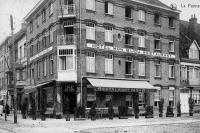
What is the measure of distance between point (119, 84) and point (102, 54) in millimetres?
3182

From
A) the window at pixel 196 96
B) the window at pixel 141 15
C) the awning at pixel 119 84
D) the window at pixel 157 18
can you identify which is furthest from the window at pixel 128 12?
the window at pixel 196 96

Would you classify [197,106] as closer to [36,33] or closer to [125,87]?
[125,87]

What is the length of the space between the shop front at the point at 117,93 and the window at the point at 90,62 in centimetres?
105

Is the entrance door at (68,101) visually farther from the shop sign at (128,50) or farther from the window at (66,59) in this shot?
the shop sign at (128,50)

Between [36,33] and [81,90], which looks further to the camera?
[36,33]

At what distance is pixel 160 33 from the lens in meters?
36.6

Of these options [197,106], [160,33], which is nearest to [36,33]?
[160,33]


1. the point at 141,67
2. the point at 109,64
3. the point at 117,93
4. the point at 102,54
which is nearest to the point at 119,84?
the point at 117,93

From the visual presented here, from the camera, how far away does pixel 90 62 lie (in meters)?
30.8

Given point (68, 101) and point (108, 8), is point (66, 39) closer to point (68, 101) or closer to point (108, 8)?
point (108, 8)

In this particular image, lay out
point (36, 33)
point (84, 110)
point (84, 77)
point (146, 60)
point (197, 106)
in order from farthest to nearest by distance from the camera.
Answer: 1. point (197, 106)
2. point (36, 33)
3. point (146, 60)
4. point (84, 77)
5. point (84, 110)

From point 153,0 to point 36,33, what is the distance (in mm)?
13655

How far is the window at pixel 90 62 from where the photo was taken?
30.6 metres

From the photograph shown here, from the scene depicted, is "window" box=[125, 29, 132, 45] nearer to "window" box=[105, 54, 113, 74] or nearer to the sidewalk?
"window" box=[105, 54, 113, 74]
